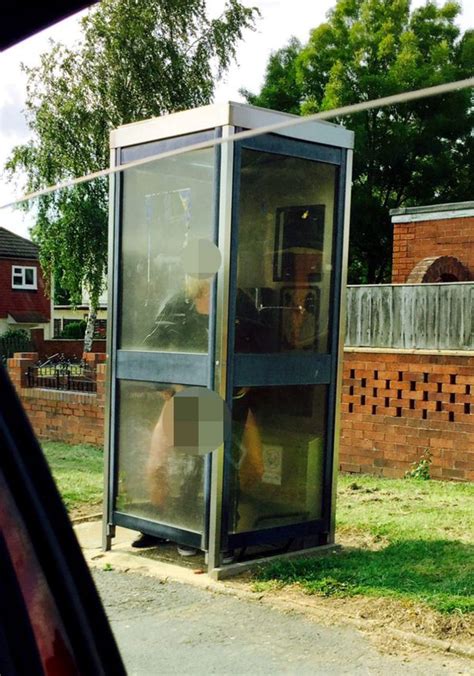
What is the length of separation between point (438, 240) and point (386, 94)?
13.4 ft

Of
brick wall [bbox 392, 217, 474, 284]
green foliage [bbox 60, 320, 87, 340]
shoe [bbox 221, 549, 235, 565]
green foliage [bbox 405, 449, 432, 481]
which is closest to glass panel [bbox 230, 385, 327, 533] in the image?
shoe [bbox 221, 549, 235, 565]

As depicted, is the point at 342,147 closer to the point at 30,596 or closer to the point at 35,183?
the point at 30,596

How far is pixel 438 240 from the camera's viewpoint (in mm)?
12367

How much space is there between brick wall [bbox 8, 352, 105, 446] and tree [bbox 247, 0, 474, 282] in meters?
7.84

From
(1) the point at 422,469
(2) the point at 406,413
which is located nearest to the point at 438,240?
(2) the point at 406,413

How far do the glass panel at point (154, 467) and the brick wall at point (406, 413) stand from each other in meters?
3.52

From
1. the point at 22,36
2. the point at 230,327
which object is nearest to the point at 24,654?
the point at 22,36

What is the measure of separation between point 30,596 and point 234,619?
130 inches

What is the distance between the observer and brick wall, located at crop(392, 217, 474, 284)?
12.2 meters

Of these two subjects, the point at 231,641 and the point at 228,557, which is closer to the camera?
the point at 231,641

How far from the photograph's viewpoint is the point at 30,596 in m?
0.93

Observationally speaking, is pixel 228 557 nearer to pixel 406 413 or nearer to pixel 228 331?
pixel 228 331

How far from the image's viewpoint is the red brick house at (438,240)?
466 inches

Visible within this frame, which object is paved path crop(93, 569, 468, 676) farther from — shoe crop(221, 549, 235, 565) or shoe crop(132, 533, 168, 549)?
shoe crop(132, 533, 168, 549)
